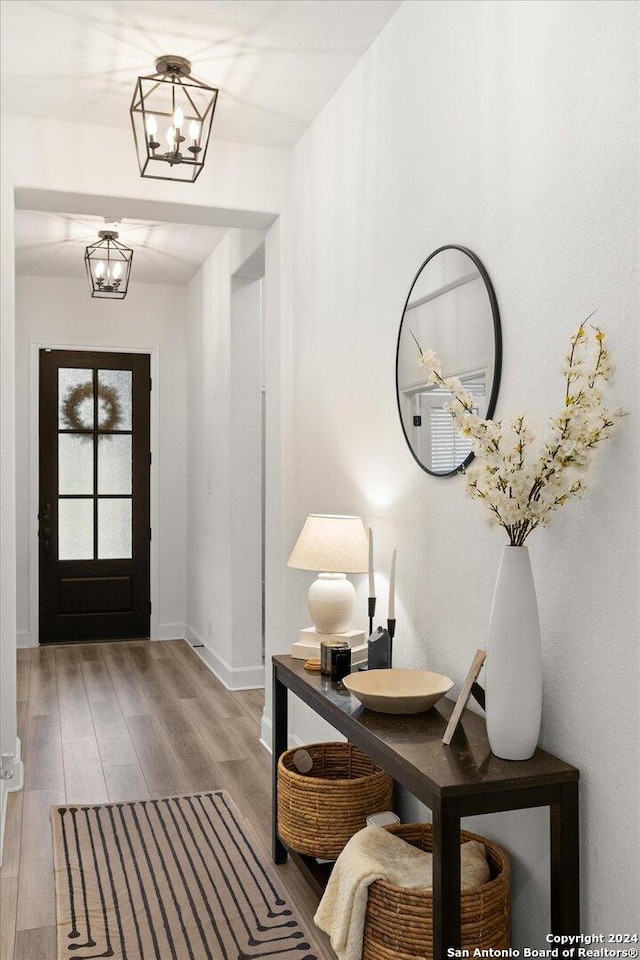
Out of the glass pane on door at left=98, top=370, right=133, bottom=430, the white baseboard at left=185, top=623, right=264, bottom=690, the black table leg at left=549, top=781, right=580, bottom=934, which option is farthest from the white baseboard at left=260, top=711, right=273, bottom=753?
the glass pane on door at left=98, top=370, right=133, bottom=430

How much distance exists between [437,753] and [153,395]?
16.6 feet

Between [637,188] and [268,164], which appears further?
[268,164]

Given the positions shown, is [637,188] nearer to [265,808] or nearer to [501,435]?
[501,435]

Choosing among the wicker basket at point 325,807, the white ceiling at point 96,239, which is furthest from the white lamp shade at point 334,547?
the white ceiling at point 96,239

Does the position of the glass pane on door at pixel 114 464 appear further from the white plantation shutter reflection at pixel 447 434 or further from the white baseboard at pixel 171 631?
the white plantation shutter reflection at pixel 447 434

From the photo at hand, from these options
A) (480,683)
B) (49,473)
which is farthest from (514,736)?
(49,473)

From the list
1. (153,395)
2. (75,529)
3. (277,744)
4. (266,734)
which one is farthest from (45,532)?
(277,744)

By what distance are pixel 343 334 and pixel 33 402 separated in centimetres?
371

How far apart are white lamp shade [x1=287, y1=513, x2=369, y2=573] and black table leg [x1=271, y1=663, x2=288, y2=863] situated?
1.32ft

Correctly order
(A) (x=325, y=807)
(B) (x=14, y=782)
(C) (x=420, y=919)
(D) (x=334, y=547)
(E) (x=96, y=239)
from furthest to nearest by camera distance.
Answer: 1. (E) (x=96, y=239)
2. (B) (x=14, y=782)
3. (D) (x=334, y=547)
4. (A) (x=325, y=807)
5. (C) (x=420, y=919)

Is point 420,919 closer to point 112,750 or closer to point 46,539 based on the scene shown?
point 112,750

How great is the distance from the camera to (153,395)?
21.2 feet

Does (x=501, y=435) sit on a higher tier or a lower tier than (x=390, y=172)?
lower

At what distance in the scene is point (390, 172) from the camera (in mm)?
2732
